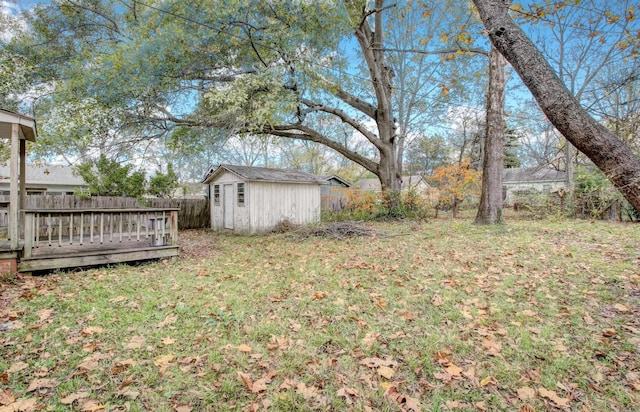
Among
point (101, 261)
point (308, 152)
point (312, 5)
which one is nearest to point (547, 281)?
point (101, 261)

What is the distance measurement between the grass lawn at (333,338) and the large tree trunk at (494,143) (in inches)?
Result: 185

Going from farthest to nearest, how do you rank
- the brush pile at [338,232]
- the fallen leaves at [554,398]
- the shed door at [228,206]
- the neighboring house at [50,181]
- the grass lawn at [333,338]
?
1. the neighboring house at [50,181]
2. the shed door at [228,206]
3. the brush pile at [338,232]
4. the grass lawn at [333,338]
5. the fallen leaves at [554,398]

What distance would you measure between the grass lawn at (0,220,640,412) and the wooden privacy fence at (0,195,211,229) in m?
6.75

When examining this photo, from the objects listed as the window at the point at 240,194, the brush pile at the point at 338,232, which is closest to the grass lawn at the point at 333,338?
the brush pile at the point at 338,232

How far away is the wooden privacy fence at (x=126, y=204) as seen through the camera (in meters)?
11.1

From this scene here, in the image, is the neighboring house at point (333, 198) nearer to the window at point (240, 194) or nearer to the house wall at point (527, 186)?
the window at point (240, 194)

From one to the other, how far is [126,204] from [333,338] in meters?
12.2

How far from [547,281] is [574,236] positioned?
190 inches

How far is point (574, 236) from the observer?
8.13m

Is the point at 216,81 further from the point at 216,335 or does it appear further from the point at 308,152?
the point at 308,152

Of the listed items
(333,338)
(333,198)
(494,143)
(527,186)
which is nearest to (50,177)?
(333,198)

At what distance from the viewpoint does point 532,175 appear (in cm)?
2794

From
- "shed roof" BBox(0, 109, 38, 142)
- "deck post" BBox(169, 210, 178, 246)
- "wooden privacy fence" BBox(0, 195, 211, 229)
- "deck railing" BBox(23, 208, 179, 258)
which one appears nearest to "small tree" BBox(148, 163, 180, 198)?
"wooden privacy fence" BBox(0, 195, 211, 229)

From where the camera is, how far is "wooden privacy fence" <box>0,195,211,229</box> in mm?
11141
